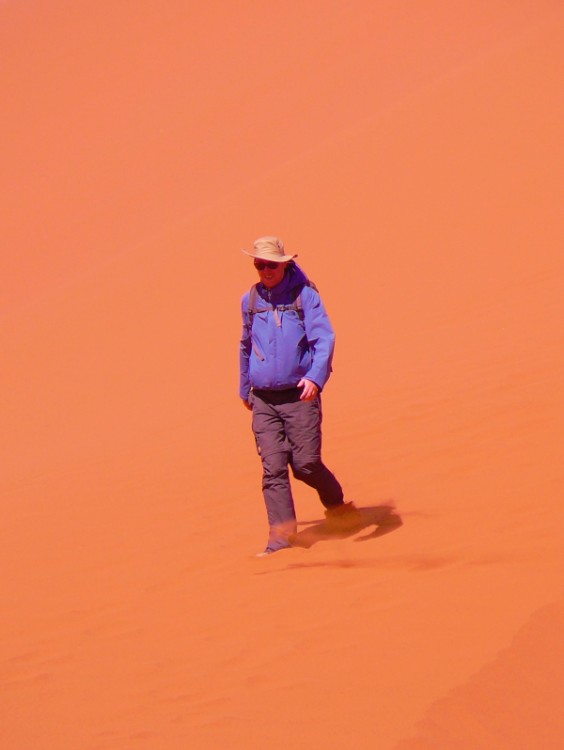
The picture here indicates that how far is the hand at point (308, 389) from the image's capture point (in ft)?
18.2

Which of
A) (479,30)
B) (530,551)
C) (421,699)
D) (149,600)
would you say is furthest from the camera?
(479,30)

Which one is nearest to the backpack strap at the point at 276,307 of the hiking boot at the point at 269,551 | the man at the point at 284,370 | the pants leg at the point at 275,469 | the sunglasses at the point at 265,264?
the man at the point at 284,370

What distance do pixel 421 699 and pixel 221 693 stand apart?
762 mm

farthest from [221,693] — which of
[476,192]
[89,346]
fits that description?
[476,192]

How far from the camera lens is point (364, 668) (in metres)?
3.85

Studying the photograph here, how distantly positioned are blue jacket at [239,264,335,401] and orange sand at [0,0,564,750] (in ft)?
3.04

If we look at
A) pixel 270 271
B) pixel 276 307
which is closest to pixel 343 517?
pixel 276 307

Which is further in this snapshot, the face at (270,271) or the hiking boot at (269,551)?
the hiking boot at (269,551)

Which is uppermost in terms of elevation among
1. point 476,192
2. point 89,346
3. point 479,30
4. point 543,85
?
point 479,30

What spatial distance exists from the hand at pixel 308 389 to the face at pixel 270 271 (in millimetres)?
525

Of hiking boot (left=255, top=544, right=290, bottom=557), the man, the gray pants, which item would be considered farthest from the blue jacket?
hiking boot (left=255, top=544, right=290, bottom=557)

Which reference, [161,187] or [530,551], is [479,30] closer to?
[161,187]

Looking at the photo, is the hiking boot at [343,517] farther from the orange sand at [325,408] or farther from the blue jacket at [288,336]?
the blue jacket at [288,336]

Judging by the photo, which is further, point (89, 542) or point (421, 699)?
point (89, 542)
